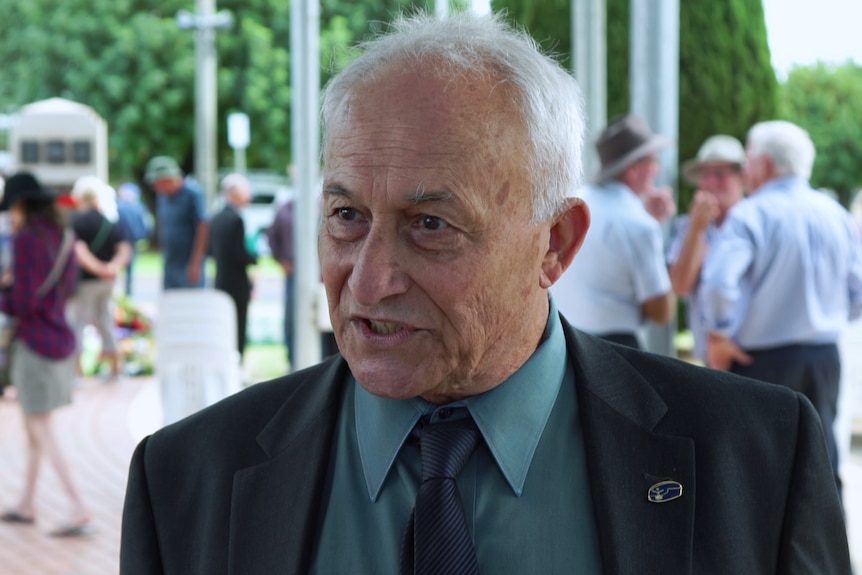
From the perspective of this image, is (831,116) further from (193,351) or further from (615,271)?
(193,351)

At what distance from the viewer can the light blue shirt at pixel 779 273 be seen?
17.6 ft

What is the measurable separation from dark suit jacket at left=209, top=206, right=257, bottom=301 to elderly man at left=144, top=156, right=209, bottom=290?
1.33 metres

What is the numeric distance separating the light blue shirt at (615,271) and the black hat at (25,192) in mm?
3230

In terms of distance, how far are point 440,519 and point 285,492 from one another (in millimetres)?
244

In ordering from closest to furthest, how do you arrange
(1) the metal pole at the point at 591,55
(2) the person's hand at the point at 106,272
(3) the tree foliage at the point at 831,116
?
(1) the metal pole at the point at 591,55 < (2) the person's hand at the point at 106,272 < (3) the tree foliage at the point at 831,116

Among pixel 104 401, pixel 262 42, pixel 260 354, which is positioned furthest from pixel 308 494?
pixel 262 42

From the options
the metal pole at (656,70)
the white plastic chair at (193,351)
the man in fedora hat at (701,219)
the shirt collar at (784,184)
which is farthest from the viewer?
the white plastic chair at (193,351)

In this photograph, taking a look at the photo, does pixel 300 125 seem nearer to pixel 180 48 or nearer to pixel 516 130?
pixel 516 130

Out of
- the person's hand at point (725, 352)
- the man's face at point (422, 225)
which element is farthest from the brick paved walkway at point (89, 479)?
the man's face at point (422, 225)

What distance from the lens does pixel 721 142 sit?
7.12 metres

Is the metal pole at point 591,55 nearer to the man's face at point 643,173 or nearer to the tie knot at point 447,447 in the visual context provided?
the man's face at point 643,173

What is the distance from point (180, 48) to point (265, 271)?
29.8 feet

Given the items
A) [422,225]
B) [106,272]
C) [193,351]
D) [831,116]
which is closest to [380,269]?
[422,225]

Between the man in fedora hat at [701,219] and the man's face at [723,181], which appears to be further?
the man's face at [723,181]
